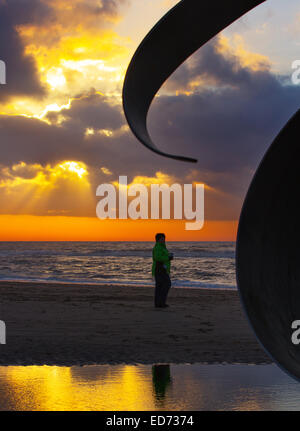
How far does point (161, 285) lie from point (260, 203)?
28.3ft

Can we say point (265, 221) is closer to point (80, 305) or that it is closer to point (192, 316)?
point (192, 316)

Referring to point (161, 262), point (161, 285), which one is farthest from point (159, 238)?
point (161, 285)

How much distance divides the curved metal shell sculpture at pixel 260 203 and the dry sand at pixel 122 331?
10.5ft

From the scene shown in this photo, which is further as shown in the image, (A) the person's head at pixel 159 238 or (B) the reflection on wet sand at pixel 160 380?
(A) the person's head at pixel 159 238

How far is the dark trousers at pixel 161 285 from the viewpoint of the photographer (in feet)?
41.3

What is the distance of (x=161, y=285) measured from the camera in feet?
42.6

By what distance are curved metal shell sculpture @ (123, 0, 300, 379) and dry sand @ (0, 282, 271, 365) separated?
3.20 meters

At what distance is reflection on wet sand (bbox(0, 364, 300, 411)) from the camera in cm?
546

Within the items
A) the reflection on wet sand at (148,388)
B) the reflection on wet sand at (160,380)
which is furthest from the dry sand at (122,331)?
the reflection on wet sand at (148,388)

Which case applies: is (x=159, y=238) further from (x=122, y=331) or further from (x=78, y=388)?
(x=78, y=388)

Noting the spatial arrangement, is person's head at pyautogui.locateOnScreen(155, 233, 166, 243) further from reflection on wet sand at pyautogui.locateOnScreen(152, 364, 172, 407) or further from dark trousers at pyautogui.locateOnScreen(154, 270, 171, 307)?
reflection on wet sand at pyautogui.locateOnScreen(152, 364, 172, 407)

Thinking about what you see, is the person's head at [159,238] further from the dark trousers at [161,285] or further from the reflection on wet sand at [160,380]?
the reflection on wet sand at [160,380]

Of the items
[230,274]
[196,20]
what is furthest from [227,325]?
[230,274]

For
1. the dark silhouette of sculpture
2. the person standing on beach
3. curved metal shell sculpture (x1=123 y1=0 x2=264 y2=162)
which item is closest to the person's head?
the person standing on beach
